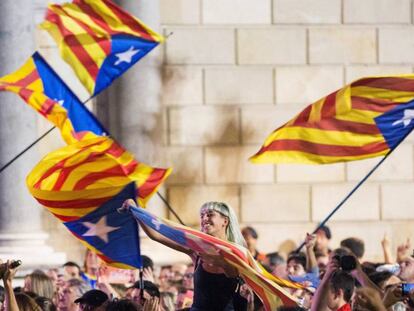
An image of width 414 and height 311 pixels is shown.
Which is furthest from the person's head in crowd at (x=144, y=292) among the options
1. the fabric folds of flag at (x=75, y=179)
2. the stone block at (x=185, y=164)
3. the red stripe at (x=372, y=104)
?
the stone block at (x=185, y=164)

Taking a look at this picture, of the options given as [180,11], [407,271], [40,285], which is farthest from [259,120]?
[407,271]

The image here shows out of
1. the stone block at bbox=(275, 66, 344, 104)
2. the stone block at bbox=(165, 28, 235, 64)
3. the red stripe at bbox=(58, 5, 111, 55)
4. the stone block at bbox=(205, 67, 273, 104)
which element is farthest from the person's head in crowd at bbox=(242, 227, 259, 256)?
the stone block at bbox=(165, 28, 235, 64)

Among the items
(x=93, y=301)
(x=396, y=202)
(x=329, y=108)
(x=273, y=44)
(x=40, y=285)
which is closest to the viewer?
(x=93, y=301)

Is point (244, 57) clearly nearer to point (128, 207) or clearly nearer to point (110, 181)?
point (110, 181)

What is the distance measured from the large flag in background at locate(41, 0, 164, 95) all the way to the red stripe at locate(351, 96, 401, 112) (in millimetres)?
3212

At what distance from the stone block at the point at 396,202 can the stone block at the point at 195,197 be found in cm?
192

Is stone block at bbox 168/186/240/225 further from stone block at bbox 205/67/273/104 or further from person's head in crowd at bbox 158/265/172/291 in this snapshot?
person's head in crowd at bbox 158/265/172/291

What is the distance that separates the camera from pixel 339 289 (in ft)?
39.8

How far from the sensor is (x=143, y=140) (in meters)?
22.7

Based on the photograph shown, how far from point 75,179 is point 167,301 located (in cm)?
132

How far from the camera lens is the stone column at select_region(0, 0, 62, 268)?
2186cm

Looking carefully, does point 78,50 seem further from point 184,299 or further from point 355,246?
point 184,299

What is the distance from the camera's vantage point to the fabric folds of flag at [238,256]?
11.5 metres

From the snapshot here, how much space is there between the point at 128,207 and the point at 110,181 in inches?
89.9
